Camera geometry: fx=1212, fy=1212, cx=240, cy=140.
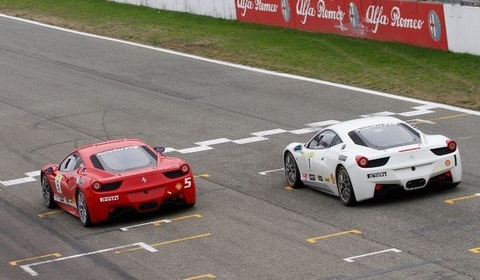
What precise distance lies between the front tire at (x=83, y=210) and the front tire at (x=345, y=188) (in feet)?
13.3

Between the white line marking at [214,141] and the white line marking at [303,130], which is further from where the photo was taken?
the white line marking at [303,130]

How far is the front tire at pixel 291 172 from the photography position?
69.3 ft

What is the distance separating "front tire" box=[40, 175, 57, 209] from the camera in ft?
69.6

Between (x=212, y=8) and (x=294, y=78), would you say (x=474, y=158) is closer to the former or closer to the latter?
(x=294, y=78)

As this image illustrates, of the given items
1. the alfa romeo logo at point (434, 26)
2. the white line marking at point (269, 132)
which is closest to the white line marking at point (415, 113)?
the white line marking at point (269, 132)

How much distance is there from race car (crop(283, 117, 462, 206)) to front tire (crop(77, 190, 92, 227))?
386cm

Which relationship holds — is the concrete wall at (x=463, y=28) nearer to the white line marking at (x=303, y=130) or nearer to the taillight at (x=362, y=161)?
the white line marking at (x=303, y=130)

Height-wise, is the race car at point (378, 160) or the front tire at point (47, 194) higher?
the race car at point (378, 160)

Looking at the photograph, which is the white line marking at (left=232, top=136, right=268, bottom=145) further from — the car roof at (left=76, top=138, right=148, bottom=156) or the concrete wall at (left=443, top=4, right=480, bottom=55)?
the concrete wall at (left=443, top=4, right=480, bottom=55)

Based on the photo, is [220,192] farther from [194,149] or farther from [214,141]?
[214,141]

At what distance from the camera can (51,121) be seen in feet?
102

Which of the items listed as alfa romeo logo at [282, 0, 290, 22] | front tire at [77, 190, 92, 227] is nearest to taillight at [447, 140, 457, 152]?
front tire at [77, 190, 92, 227]

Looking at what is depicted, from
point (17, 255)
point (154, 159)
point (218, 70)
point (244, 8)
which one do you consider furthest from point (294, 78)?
point (17, 255)

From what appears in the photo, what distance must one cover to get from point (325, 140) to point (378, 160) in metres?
1.77
